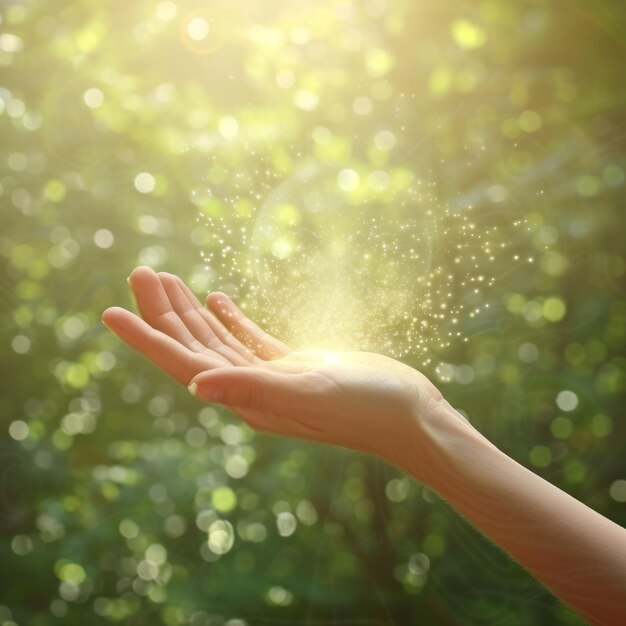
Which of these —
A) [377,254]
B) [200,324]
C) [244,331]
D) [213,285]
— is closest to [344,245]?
[377,254]

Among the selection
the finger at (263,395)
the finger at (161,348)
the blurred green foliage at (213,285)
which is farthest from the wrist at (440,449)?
the blurred green foliage at (213,285)

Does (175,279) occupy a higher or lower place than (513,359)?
higher

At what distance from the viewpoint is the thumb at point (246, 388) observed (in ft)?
4.04

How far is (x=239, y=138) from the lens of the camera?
→ 9.07 ft

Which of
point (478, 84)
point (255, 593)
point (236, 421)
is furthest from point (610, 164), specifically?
point (255, 593)

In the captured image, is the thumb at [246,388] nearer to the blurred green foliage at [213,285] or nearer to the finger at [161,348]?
the finger at [161,348]

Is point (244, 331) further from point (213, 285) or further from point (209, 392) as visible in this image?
point (213, 285)

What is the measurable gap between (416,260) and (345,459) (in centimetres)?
66

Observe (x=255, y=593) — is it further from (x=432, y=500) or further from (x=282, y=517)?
(x=432, y=500)

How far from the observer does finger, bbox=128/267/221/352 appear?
1.58 metres

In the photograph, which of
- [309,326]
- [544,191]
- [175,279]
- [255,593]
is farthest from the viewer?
[255,593]

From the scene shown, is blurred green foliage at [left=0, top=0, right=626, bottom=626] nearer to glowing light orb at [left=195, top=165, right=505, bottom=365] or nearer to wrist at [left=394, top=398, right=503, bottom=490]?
glowing light orb at [left=195, top=165, right=505, bottom=365]

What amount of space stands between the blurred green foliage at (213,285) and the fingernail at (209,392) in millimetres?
1329

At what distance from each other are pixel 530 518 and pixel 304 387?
388mm
